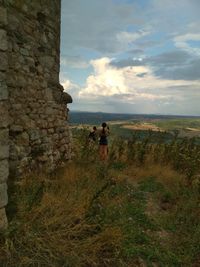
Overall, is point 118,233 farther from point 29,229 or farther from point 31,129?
point 31,129

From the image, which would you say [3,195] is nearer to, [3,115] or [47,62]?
[3,115]

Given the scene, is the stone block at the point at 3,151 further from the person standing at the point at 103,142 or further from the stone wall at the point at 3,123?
the person standing at the point at 103,142

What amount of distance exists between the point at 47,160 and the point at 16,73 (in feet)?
7.75

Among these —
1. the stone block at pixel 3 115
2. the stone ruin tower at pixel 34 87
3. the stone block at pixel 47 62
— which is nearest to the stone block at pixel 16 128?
the stone ruin tower at pixel 34 87

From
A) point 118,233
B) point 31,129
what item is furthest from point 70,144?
point 118,233

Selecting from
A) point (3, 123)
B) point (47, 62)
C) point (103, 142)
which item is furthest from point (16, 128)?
point (103, 142)

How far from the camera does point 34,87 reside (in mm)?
8406

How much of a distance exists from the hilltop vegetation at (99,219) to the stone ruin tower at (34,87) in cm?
58

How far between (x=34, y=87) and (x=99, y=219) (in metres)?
3.80

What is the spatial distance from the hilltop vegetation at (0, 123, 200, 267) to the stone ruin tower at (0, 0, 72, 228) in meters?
0.58

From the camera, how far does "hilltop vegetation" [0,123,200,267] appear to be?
16.3 ft

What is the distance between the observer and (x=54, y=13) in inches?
364

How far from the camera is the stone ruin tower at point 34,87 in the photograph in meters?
7.55

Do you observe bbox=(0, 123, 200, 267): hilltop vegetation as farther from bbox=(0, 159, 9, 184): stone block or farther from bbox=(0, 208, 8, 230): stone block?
bbox=(0, 159, 9, 184): stone block
